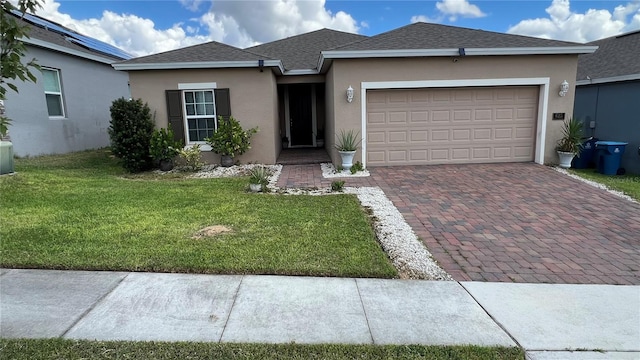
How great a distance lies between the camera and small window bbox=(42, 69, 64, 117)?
1196 cm

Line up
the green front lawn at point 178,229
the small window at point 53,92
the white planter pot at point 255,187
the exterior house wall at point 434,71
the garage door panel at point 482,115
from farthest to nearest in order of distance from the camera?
1. the small window at point 53,92
2. the garage door panel at point 482,115
3. the exterior house wall at point 434,71
4. the white planter pot at point 255,187
5. the green front lawn at point 178,229

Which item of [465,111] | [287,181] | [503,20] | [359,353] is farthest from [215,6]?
[359,353]

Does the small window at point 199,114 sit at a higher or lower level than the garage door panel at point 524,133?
higher

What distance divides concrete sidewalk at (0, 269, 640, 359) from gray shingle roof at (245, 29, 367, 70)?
35.0ft

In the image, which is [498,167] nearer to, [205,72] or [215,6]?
[205,72]

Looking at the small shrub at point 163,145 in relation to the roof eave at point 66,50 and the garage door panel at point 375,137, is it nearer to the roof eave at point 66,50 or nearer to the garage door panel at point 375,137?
the roof eave at point 66,50

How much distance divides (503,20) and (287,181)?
9.75 metres

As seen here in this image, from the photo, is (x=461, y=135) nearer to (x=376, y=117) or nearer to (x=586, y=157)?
(x=376, y=117)

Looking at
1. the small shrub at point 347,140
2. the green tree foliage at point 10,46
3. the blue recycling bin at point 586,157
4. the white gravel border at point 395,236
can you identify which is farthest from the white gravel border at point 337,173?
the green tree foliage at point 10,46

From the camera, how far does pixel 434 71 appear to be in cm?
981

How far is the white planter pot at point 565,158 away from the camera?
9864 millimetres

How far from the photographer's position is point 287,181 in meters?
8.78

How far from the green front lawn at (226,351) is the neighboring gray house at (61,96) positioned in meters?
9.88

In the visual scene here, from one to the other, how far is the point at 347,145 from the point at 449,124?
297cm
